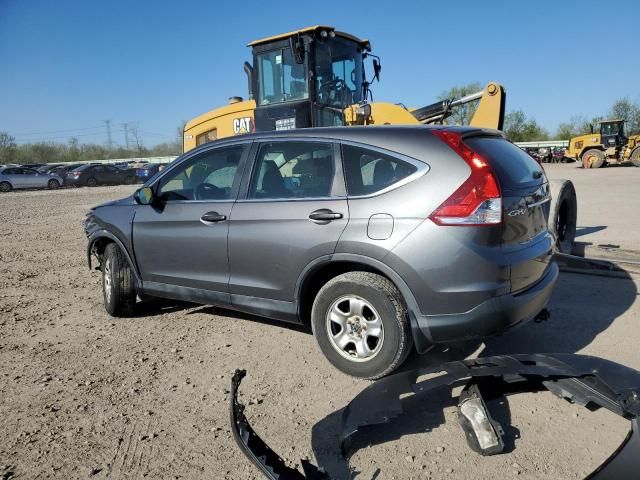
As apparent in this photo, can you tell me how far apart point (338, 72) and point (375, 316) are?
653 cm

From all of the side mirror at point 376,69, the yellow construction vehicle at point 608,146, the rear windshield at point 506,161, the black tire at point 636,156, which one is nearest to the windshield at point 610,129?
the yellow construction vehicle at point 608,146

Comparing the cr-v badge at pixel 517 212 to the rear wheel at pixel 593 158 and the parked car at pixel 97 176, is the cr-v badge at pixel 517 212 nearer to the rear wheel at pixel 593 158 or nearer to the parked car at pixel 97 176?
the rear wheel at pixel 593 158

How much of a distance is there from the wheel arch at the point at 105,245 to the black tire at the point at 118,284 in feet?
0.28

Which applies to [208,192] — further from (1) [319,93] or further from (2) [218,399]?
(1) [319,93]

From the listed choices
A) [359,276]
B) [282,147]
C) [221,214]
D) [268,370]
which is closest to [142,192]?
[221,214]

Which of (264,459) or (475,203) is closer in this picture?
(264,459)

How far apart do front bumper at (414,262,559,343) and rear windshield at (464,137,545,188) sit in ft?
2.38

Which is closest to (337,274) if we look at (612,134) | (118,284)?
(118,284)

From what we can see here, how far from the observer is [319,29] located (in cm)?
806

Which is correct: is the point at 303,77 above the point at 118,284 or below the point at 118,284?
above

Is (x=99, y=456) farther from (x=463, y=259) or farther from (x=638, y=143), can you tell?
(x=638, y=143)

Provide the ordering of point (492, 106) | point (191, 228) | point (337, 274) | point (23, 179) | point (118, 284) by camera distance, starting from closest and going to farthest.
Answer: point (337, 274) → point (191, 228) → point (118, 284) → point (492, 106) → point (23, 179)

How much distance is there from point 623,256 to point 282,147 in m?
4.65

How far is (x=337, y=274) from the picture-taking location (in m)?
3.52
